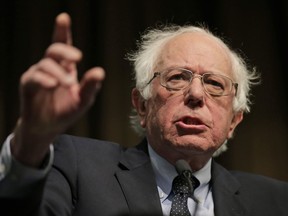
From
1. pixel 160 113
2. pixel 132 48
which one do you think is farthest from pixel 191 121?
pixel 132 48

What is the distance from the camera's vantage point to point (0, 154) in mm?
887

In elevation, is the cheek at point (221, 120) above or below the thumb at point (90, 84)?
below

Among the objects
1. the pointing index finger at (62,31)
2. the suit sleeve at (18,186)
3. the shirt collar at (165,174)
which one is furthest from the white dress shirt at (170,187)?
the pointing index finger at (62,31)

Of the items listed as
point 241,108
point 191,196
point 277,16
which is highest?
point 277,16

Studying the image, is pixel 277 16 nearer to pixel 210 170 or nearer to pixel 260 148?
pixel 260 148

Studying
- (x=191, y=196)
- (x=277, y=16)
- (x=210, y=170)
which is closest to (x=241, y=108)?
(x=210, y=170)

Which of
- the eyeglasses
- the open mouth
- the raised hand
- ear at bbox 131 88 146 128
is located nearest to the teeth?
the open mouth

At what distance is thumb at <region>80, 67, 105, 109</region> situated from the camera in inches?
30.1

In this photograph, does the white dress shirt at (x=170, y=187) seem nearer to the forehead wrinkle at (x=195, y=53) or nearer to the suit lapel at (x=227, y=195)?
the suit lapel at (x=227, y=195)

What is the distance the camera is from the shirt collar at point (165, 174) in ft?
4.54

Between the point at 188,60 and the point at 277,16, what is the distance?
39.4 inches

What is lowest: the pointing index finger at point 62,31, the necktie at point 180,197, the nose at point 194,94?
the necktie at point 180,197

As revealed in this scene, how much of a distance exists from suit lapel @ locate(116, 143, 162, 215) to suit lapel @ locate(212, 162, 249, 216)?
9.5 inches

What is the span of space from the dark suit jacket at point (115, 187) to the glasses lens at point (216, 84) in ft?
0.96
